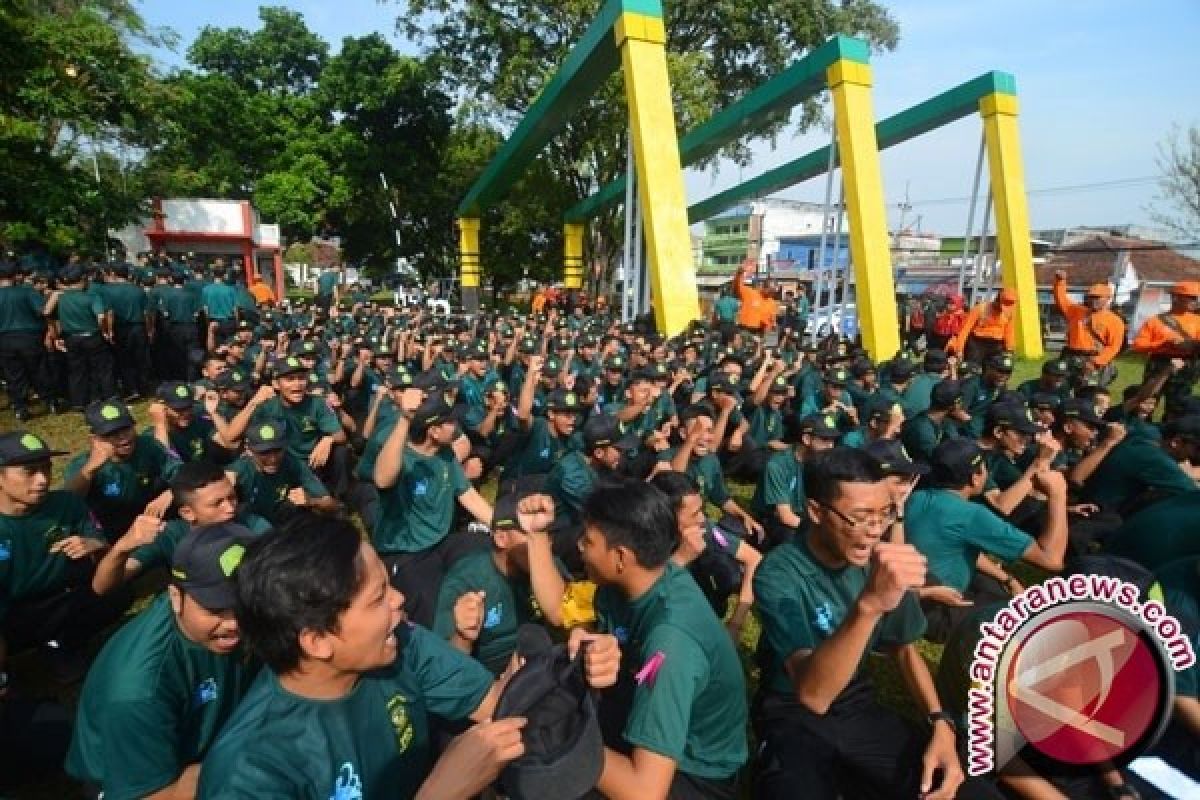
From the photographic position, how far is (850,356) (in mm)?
9641

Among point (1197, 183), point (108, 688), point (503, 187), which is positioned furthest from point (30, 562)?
point (1197, 183)

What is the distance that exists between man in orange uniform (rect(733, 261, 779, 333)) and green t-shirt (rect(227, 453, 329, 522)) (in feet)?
28.3

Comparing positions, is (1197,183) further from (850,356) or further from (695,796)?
(695,796)

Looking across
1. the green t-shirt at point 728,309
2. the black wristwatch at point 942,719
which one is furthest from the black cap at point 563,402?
the green t-shirt at point 728,309

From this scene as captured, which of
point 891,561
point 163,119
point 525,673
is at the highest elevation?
point 163,119

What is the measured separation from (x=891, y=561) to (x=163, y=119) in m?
13.4

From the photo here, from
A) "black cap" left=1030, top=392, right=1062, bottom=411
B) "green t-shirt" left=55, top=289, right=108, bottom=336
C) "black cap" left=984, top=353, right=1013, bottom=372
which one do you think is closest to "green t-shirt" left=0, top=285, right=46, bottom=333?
"green t-shirt" left=55, top=289, right=108, bottom=336

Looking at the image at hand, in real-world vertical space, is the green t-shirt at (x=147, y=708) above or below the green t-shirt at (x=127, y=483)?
below

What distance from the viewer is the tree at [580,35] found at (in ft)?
70.8

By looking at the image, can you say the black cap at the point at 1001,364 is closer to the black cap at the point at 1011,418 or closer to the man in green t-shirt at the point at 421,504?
the black cap at the point at 1011,418

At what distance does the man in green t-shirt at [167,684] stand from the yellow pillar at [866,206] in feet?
35.6

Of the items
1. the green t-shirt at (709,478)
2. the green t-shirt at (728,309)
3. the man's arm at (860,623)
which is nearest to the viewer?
the man's arm at (860,623)

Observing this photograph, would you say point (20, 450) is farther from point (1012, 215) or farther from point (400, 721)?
point (1012, 215)

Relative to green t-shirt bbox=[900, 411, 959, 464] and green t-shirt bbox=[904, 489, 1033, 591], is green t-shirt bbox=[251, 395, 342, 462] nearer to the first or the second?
green t-shirt bbox=[904, 489, 1033, 591]
